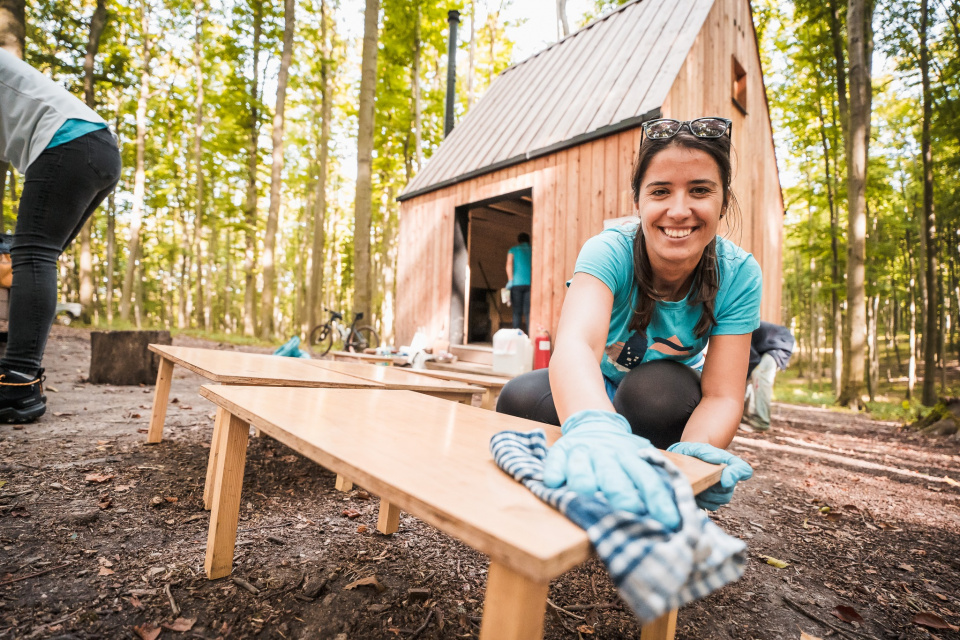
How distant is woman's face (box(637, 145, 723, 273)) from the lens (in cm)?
136

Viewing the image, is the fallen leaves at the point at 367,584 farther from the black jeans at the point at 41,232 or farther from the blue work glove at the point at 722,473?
the black jeans at the point at 41,232

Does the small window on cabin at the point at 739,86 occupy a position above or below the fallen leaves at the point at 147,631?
above

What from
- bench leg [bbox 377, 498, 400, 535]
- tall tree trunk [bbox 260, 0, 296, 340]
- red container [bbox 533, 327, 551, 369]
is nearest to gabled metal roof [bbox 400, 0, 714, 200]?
red container [bbox 533, 327, 551, 369]

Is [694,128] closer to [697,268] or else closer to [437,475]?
[697,268]

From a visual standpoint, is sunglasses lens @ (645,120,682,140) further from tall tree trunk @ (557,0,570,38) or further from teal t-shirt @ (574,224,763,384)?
tall tree trunk @ (557,0,570,38)

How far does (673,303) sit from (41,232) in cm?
334

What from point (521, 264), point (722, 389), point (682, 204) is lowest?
point (722, 389)

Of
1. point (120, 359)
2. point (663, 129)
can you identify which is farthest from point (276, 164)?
point (663, 129)

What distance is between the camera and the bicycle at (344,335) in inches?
338


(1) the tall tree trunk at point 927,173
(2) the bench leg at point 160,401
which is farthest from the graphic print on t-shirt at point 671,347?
(1) the tall tree trunk at point 927,173

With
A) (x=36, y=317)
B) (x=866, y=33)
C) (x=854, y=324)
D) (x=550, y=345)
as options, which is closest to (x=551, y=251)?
(x=550, y=345)

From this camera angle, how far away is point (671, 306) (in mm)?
1551

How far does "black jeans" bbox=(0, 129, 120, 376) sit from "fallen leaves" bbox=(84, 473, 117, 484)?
0.92 metres

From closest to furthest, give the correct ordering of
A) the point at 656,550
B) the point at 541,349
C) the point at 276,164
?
1. the point at 656,550
2. the point at 541,349
3. the point at 276,164
